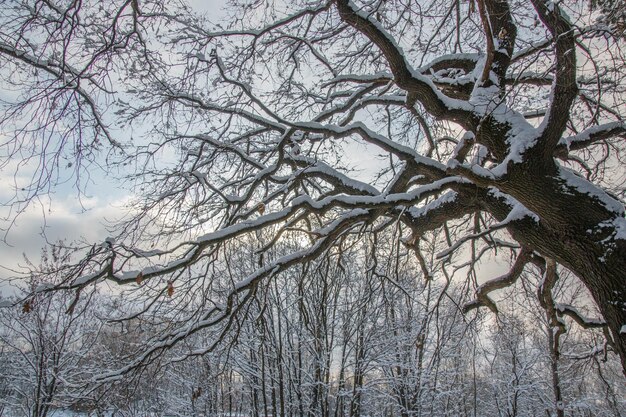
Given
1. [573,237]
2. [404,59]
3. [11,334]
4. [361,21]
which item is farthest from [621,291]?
[11,334]

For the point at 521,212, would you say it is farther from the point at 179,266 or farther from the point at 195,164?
the point at 195,164

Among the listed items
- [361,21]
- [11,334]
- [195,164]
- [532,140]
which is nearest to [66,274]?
[195,164]

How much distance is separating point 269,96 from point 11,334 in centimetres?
1401

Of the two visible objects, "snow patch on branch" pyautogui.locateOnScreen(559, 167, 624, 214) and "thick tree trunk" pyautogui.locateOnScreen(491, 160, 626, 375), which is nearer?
"thick tree trunk" pyautogui.locateOnScreen(491, 160, 626, 375)

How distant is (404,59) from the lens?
3248 millimetres

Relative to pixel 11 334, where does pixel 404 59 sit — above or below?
above

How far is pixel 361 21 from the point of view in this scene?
10.5ft

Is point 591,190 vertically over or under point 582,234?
over

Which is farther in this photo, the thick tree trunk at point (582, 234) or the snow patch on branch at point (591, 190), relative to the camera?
the snow patch on branch at point (591, 190)

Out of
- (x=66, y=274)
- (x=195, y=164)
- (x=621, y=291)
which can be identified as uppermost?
(x=195, y=164)

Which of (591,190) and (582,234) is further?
(591,190)

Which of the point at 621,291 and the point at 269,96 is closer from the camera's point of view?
the point at 621,291

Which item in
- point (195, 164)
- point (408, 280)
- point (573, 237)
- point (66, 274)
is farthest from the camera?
point (408, 280)

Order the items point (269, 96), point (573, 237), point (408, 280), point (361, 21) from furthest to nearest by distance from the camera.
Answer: point (408, 280) < point (269, 96) < point (361, 21) < point (573, 237)
